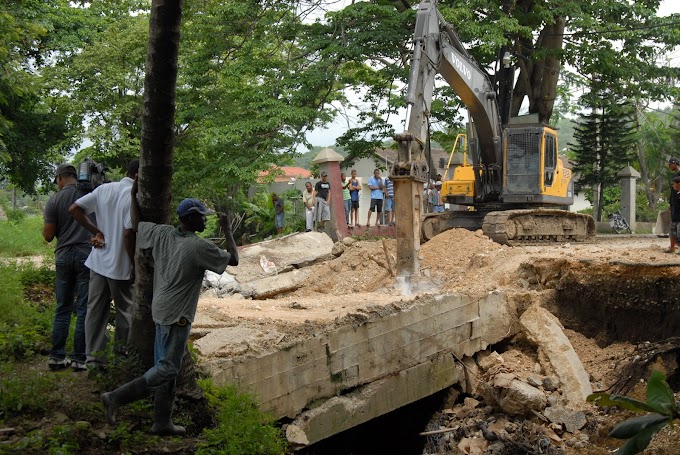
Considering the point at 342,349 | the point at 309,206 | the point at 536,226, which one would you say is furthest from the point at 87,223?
the point at 309,206

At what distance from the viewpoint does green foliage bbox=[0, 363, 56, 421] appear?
Answer: 5.05 meters

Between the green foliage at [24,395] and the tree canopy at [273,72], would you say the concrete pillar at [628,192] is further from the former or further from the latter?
the green foliage at [24,395]

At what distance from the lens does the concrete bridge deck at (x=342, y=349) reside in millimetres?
7293

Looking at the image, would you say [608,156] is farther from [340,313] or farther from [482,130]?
[340,313]

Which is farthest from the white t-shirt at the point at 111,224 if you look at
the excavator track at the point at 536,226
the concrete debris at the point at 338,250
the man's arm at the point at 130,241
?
the excavator track at the point at 536,226

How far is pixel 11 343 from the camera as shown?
6438 millimetres

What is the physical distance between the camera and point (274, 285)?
488 inches

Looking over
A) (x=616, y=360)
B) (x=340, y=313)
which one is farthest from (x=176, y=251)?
(x=616, y=360)

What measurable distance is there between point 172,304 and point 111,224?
1285mm

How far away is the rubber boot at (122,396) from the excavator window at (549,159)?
12.0 meters

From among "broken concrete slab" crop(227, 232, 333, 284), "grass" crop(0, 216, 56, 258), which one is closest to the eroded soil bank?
"broken concrete slab" crop(227, 232, 333, 284)

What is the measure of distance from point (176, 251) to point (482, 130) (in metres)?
11.1

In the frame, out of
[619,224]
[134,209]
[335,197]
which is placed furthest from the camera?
[619,224]

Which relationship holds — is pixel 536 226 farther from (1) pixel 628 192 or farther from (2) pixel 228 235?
(1) pixel 628 192
